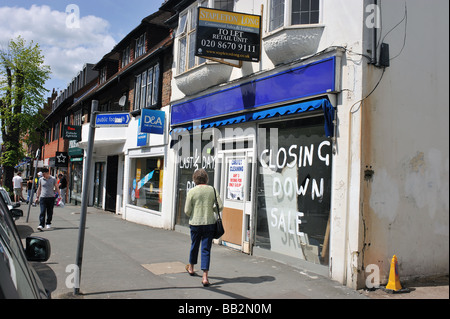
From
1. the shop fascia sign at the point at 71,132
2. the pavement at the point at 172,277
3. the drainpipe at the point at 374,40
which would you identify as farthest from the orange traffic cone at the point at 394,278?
the shop fascia sign at the point at 71,132

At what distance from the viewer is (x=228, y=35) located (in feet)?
26.0

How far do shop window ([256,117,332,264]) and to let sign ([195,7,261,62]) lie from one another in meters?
1.62

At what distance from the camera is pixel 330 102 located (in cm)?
617

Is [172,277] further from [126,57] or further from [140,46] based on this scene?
[126,57]

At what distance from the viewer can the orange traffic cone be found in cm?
520

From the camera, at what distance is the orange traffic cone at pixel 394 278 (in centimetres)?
520

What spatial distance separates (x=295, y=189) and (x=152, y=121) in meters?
6.40

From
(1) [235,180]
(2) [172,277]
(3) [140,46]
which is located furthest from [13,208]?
(3) [140,46]

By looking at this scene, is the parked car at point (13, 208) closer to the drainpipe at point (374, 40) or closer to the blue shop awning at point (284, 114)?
the blue shop awning at point (284, 114)

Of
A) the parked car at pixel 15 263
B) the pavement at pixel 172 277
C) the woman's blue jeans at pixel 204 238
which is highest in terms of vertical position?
the parked car at pixel 15 263

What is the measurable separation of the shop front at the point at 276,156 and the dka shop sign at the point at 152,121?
223 cm

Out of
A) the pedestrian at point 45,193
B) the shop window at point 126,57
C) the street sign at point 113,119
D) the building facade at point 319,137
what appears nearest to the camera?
the building facade at point 319,137
